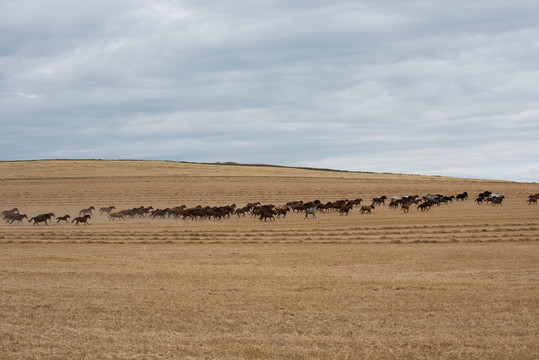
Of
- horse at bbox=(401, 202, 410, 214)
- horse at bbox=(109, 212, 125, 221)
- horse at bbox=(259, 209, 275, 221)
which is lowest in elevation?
horse at bbox=(109, 212, 125, 221)

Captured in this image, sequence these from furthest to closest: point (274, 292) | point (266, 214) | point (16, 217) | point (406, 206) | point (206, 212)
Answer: point (406, 206) < point (206, 212) < point (16, 217) < point (266, 214) < point (274, 292)

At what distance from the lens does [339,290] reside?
508 inches

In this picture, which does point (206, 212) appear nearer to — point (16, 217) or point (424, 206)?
point (16, 217)

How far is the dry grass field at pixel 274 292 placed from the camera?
8.70m

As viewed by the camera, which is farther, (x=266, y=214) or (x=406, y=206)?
(x=406, y=206)

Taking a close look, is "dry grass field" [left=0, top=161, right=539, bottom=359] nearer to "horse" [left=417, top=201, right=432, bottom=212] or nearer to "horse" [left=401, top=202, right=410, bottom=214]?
"horse" [left=401, top=202, right=410, bottom=214]

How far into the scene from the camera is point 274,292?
12.8 metres

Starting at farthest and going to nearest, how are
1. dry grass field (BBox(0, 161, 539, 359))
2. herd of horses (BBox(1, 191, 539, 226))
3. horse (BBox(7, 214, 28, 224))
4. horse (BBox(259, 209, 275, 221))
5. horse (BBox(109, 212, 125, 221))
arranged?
horse (BBox(109, 212, 125, 221)), herd of horses (BBox(1, 191, 539, 226)), horse (BBox(7, 214, 28, 224)), horse (BBox(259, 209, 275, 221)), dry grass field (BBox(0, 161, 539, 359))

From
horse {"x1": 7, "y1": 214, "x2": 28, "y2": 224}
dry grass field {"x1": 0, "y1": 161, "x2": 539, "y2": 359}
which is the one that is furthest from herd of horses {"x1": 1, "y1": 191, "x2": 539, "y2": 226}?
dry grass field {"x1": 0, "y1": 161, "x2": 539, "y2": 359}

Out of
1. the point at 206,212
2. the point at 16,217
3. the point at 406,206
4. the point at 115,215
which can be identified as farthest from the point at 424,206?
the point at 16,217

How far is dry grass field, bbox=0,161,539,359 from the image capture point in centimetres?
870

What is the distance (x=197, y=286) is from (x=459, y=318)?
674 cm

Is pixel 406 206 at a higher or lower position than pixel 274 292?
higher

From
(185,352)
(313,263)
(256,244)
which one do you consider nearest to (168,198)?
(256,244)
